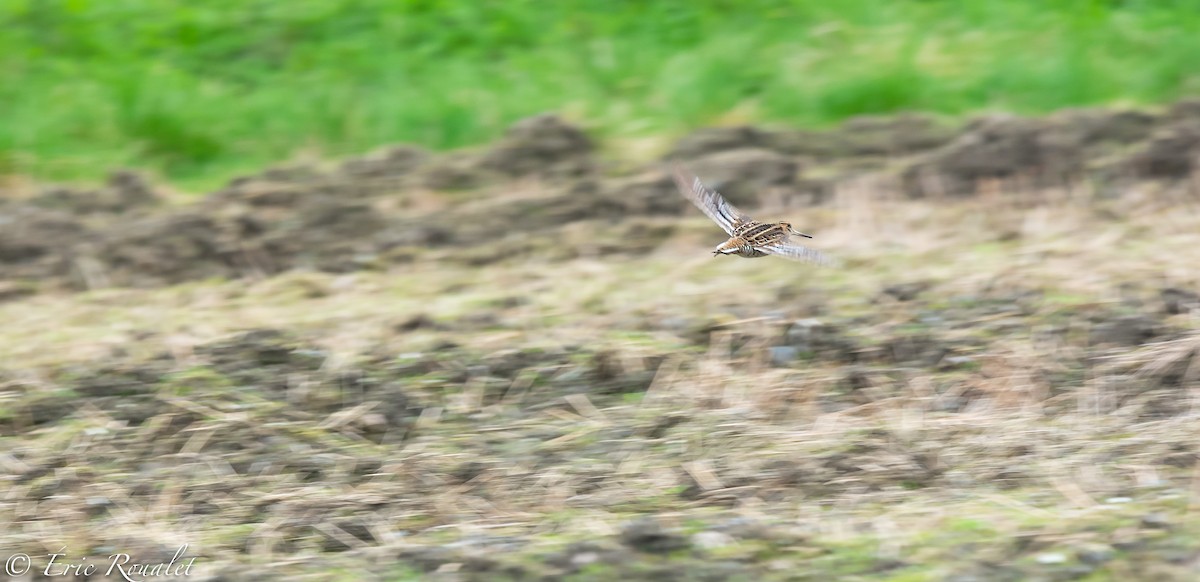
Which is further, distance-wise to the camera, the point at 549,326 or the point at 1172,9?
the point at 1172,9

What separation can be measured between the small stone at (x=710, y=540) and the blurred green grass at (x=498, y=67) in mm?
4847

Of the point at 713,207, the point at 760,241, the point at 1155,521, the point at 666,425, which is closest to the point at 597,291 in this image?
the point at 713,207

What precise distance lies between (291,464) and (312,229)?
2717 mm

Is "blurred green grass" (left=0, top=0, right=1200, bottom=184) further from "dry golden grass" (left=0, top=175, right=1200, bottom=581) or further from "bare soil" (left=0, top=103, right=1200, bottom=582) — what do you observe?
"dry golden grass" (left=0, top=175, right=1200, bottom=581)

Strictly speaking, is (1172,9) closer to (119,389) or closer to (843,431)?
(843,431)

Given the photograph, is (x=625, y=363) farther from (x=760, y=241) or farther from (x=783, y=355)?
(x=760, y=241)

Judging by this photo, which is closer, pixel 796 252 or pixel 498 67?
→ pixel 796 252

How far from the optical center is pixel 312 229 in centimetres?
679

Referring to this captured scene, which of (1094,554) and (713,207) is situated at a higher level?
(713,207)

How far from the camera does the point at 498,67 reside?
30.0ft

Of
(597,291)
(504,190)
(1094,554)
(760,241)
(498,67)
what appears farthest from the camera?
(498,67)

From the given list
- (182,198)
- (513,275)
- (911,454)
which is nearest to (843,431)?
(911,454)

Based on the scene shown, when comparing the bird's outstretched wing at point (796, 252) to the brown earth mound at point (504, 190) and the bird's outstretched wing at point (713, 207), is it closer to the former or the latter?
the bird's outstretched wing at point (713, 207)

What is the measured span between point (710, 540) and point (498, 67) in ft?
20.0
